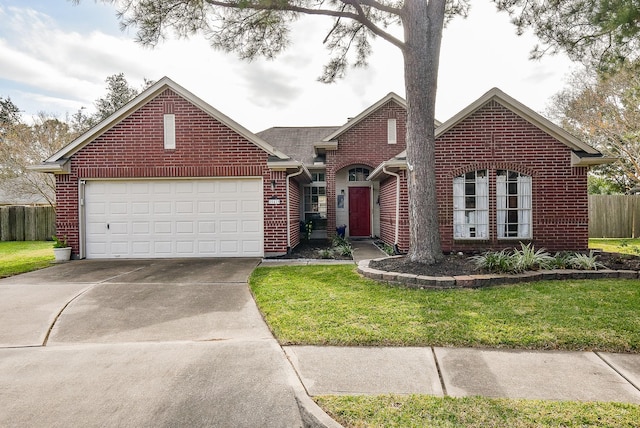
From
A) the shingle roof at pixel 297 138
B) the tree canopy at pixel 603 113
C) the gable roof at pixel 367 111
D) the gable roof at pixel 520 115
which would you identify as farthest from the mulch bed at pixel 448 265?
the tree canopy at pixel 603 113

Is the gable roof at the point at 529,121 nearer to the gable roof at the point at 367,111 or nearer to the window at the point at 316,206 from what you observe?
the gable roof at the point at 367,111

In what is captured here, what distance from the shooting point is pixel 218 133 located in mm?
10289

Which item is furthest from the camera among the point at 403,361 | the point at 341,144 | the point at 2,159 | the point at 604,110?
the point at 2,159

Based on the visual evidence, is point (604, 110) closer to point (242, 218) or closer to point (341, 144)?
point (341, 144)

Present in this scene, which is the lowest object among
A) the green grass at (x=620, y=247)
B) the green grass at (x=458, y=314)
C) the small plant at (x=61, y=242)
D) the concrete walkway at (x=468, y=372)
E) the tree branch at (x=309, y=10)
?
the concrete walkway at (x=468, y=372)

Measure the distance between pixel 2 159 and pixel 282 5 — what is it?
23.6 metres

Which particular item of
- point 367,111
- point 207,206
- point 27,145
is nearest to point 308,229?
point 207,206

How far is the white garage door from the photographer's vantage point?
10375mm

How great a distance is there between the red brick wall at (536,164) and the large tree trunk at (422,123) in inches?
95.3

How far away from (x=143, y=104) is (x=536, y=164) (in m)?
11.3

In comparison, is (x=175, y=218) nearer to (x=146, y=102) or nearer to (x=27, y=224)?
(x=146, y=102)

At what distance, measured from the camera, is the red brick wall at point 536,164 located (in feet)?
31.7

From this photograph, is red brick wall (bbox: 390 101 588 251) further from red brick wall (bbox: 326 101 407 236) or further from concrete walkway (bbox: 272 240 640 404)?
concrete walkway (bbox: 272 240 640 404)

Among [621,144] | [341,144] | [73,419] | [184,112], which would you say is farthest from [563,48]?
[621,144]
